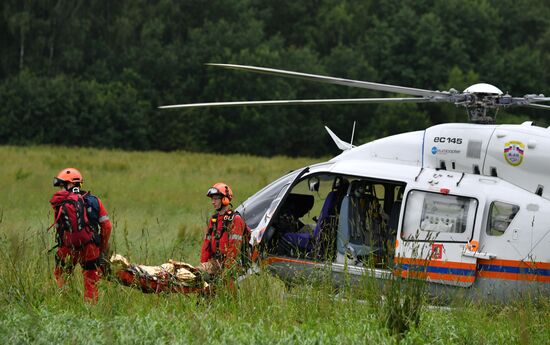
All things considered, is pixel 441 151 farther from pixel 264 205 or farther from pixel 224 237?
pixel 224 237

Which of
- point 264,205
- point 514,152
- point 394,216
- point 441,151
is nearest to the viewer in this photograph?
point 514,152

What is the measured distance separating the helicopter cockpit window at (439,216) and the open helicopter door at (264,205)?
1317 millimetres

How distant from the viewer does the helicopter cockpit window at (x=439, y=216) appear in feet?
32.6

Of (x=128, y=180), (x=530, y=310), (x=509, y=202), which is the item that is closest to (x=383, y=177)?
(x=509, y=202)

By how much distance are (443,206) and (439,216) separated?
10 centimetres

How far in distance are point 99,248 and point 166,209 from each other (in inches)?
438

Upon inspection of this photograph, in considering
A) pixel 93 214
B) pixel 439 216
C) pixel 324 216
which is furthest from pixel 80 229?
pixel 439 216

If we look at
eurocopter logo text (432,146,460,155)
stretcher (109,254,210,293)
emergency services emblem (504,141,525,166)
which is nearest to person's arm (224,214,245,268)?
stretcher (109,254,210,293)

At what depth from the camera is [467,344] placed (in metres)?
7.80

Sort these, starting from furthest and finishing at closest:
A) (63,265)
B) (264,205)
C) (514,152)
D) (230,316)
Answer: (264,205) < (514,152) < (63,265) < (230,316)

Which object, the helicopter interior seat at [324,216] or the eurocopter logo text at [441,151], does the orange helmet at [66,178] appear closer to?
the helicopter interior seat at [324,216]

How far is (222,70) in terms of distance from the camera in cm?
5653

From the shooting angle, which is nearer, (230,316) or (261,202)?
(230,316)

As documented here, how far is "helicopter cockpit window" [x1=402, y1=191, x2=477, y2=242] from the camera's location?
9922 mm
